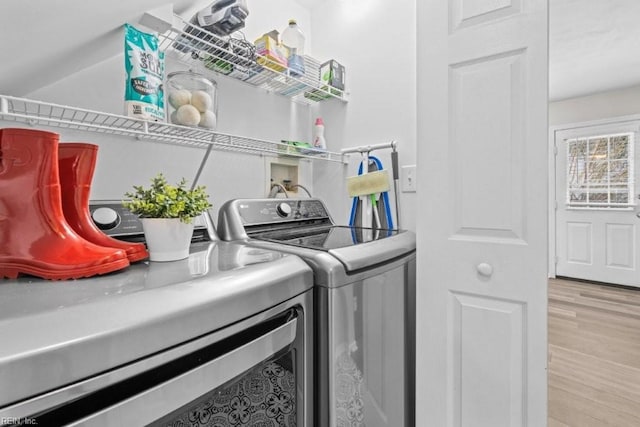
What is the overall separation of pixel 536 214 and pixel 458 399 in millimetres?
637

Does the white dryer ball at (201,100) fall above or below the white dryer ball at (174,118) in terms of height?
above

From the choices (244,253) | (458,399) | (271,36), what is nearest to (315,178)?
(271,36)

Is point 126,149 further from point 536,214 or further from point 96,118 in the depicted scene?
point 536,214

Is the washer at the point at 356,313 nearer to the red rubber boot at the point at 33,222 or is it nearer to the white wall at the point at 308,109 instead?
the white wall at the point at 308,109

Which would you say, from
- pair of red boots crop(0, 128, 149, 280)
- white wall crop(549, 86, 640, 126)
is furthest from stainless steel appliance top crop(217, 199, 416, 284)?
white wall crop(549, 86, 640, 126)

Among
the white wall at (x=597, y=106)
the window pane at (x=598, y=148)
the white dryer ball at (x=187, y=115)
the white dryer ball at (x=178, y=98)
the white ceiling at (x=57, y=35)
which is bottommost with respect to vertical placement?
the white dryer ball at (x=187, y=115)

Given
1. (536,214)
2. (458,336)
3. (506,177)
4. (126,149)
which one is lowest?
(458,336)

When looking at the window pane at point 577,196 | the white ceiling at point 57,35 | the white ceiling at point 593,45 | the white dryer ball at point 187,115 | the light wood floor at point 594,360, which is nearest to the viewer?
the white ceiling at point 57,35

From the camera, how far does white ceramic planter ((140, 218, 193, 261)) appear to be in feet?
2.45

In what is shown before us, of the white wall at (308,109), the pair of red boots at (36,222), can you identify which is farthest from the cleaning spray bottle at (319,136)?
the pair of red boots at (36,222)

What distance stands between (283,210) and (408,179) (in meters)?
0.67

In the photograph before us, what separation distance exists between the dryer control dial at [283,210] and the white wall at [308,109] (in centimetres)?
29

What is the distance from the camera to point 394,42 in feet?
5.51

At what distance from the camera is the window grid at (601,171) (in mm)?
3984
